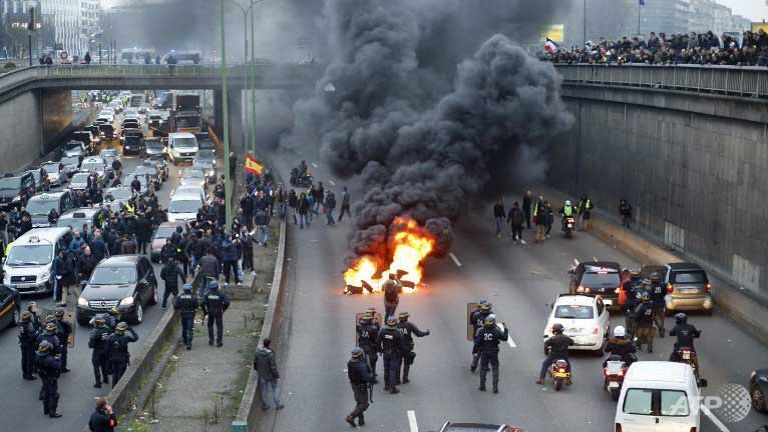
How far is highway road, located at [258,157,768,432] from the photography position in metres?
19.2

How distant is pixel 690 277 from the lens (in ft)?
90.6

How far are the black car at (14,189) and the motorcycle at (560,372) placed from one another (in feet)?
101

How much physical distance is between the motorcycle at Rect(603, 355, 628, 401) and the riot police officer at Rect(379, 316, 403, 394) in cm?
361

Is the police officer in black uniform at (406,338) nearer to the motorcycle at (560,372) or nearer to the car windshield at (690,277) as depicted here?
the motorcycle at (560,372)

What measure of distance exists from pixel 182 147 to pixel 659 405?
5560cm

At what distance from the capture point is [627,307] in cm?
2477

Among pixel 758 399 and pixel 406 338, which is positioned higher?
pixel 406 338

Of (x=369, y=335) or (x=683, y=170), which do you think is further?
(x=683, y=170)

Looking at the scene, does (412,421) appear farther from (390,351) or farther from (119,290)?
(119,290)

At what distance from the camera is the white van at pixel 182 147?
69062 mm

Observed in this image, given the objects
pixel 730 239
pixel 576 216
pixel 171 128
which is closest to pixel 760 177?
A: pixel 730 239

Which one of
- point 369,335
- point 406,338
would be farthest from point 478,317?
point 369,335

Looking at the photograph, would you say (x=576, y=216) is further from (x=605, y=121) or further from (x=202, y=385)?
(x=202, y=385)

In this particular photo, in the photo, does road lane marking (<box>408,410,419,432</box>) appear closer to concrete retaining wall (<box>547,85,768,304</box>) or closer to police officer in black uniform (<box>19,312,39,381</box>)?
police officer in black uniform (<box>19,312,39,381</box>)
